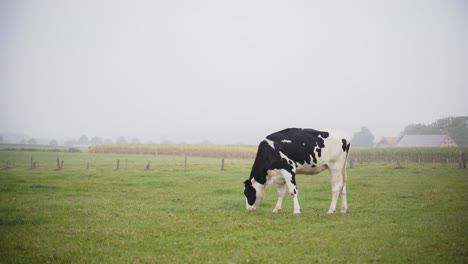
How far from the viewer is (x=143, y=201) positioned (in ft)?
69.9

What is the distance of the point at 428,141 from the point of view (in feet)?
358

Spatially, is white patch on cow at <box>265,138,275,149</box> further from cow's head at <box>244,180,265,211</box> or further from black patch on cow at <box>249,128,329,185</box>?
cow's head at <box>244,180,265,211</box>

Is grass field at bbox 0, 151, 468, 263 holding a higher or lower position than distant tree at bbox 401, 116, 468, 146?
lower

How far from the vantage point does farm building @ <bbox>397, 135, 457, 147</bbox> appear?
107m

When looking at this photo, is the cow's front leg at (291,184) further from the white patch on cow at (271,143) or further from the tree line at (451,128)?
the tree line at (451,128)

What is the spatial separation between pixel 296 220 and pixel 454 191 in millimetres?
13645

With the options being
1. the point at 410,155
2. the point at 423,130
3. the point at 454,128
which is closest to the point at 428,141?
the point at 454,128

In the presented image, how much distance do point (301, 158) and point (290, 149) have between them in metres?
0.61

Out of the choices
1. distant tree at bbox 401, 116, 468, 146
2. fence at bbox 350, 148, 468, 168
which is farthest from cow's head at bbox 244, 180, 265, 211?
distant tree at bbox 401, 116, 468, 146

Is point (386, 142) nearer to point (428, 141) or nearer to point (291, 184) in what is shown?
point (428, 141)

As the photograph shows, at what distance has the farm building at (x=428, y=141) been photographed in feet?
351

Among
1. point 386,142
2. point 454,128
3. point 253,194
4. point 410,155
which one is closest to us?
point 253,194

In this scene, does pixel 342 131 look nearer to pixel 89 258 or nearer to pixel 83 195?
pixel 89 258

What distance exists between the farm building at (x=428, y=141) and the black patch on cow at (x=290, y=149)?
102 m
